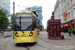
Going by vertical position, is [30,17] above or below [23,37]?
above

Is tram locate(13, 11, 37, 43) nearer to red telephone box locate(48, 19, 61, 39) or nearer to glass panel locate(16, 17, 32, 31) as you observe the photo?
glass panel locate(16, 17, 32, 31)

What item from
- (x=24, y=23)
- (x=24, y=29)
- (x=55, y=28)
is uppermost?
(x=24, y=23)

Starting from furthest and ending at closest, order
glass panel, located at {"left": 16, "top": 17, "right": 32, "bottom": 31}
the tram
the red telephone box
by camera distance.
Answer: the red telephone box
glass panel, located at {"left": 16, "top": 17, "right": 32, "bottom": 31}
the tram

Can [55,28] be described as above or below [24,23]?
below

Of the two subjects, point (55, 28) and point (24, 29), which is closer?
point (24, 29)

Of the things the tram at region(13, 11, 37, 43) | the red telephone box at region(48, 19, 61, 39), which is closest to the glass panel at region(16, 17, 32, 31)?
the tram at region(13, 11, 37, 43)

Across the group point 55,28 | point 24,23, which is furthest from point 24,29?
point 55,28

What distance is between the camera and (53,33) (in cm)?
1753

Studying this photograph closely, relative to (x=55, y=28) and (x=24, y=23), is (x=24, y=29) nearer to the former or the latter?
(x=24, y=23)

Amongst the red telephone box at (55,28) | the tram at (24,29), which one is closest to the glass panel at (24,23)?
the tram at (24,29)

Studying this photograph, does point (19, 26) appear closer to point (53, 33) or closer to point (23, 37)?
point (23, 37)

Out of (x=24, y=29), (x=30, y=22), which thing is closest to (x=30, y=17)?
(x=30, y=22)

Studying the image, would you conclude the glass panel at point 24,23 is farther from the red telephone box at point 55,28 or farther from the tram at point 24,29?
the red telephone box at point 55,28

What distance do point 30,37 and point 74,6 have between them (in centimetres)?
2501
